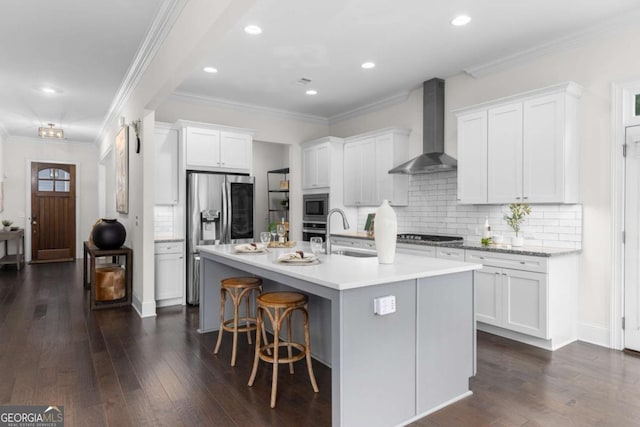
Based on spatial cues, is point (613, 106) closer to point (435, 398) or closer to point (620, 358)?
point (620, 358)

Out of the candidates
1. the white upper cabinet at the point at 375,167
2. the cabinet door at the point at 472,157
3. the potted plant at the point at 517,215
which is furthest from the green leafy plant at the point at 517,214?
the white upper cabinet at the point at 375,167

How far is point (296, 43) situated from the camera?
154 inches

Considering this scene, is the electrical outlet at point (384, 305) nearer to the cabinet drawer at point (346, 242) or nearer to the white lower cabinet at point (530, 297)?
the white lower cabinet at point (530, 297)

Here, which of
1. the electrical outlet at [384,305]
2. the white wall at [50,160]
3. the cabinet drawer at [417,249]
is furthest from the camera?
the white wall at [50,160]

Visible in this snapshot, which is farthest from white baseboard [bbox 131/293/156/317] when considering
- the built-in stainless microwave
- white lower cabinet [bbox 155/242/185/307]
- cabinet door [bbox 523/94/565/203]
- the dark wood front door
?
the dark wood front door

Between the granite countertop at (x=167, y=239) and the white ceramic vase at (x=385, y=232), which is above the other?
the white ceramic vase at (x=385, y=232)

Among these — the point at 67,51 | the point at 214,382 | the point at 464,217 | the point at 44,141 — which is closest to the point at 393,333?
the point at 214,382

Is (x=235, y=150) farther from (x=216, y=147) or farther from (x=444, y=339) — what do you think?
(x=444, y=339)

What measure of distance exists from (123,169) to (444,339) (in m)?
4.90

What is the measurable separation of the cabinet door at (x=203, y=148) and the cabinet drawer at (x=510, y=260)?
3.46 meters

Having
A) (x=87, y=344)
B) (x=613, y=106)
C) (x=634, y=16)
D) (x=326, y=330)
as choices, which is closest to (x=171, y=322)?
(x=87, y=344)

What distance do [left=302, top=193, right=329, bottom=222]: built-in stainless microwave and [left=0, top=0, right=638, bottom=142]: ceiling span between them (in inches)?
60.4

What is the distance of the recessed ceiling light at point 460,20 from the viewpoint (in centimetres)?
336

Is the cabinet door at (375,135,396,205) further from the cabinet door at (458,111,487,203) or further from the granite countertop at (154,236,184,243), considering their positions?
the granite countertop at (154,236,184,243)
